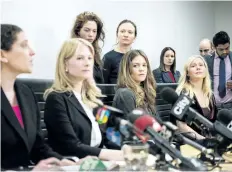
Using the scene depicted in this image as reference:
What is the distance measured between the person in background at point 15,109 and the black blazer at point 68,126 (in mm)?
137

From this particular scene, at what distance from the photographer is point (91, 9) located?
353 cm

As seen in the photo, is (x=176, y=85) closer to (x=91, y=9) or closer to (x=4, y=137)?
(x=91, y=9)

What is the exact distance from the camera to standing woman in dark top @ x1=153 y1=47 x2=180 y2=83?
4111 mm

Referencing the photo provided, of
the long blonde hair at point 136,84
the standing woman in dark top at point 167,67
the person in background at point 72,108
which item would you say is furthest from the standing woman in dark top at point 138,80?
the standing woman in dark top at point 167,67

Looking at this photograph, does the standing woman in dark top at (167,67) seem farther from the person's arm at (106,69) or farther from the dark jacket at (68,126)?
the dark jacket at (68,126)

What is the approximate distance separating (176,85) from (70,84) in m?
1.33

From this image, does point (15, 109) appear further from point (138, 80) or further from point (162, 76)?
point (162, 76)

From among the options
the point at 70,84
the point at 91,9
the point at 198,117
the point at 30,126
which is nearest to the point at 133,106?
the point at 70,84

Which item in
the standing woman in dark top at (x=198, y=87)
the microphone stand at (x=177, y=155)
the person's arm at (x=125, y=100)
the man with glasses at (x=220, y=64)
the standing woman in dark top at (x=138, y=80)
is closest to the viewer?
the microphone stand at (x=177, y=155)

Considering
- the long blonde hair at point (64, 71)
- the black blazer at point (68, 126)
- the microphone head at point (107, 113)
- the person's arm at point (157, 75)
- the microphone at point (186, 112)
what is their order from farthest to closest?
the person's arm at point (157, 75) → the long blonde hair at point (64, 71) → the black blazer at point (68, 126) → the microphone at point (186, 112) → the microphone head at point (107, 113)

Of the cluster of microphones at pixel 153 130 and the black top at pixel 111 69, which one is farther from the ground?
the black top at pixel 111 69

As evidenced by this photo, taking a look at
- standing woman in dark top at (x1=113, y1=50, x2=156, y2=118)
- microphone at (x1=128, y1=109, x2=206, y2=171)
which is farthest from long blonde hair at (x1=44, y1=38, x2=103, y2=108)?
microphone at (x1=128, y1=109, x2=206, y2=171)

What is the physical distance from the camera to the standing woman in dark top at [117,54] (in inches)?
118

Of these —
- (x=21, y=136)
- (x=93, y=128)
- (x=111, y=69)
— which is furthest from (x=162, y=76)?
(x=21, y=136)
